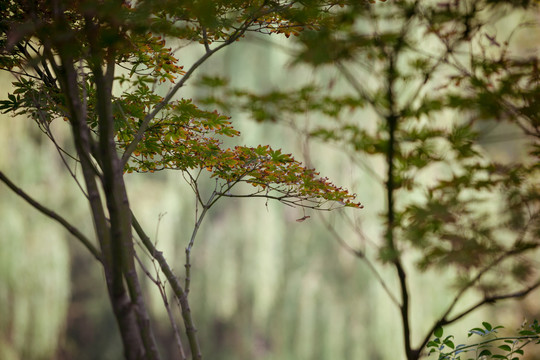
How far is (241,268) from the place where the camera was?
5730 mm

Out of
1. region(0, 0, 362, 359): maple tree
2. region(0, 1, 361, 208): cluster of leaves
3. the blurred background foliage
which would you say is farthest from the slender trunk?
→ the blurred background foliage

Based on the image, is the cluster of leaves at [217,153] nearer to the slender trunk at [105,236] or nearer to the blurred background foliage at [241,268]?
the slender trunk at [105,236]

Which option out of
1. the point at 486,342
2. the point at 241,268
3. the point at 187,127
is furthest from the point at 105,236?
the point at 241,268

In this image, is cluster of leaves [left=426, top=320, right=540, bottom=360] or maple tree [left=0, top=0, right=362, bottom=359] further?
cluster of leaves [left=426, top=320, right=540, bottom=360]

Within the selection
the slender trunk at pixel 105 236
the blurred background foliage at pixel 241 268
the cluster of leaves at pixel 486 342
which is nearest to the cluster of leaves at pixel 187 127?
the slender trunk at pixel 105 236

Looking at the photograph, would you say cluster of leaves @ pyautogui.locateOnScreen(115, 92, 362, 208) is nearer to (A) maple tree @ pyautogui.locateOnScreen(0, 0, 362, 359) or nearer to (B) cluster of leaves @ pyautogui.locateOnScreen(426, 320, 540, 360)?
(A) maple tree @ pyautogui.locateOnScreen(0, 0, 362, 359)

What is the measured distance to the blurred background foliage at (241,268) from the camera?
Answer: 15.4 ft

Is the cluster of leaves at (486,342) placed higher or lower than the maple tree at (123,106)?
lower

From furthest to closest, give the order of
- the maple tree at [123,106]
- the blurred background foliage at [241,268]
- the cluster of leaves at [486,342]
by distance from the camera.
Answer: the blurred background foliage at [241,268], the cluster of leaves at [486,342], the maple tree at [123,106]

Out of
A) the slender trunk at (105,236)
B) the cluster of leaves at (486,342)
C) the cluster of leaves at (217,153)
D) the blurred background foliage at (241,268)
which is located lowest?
the cluster of leaves at (486,342)

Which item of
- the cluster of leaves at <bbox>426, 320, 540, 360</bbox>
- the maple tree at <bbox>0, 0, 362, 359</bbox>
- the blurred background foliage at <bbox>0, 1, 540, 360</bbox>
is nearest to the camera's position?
the maple tree at <bbox>0, 0, 362, 359</bbox>

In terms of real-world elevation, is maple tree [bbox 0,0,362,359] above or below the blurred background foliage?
below

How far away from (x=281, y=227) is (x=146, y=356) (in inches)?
175

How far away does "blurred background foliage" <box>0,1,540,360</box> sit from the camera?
4688 mm
